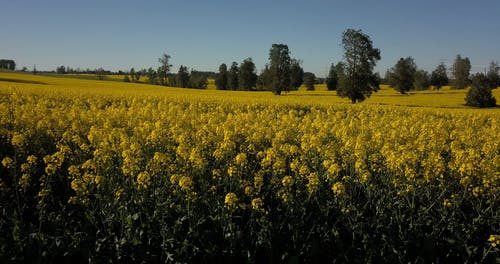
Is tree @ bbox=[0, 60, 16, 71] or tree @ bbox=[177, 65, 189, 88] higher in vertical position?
tree @ bbox=[0, 60, 16, 71]

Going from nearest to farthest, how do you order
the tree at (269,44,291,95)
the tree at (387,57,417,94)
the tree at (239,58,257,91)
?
the tree at (269,44,291,95), the tree at (387,57,417,94), the tree at (239,58,257,91)

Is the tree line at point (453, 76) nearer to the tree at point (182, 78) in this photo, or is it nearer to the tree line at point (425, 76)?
the tree line at point (425, 76)

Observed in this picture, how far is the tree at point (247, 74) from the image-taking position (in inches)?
2820

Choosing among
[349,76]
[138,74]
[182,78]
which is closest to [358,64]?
[349,76]

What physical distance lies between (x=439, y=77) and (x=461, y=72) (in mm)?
9586

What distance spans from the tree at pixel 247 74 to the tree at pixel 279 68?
637 inches

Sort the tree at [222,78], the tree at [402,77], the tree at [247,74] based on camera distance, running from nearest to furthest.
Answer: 1. the tree at [402,77]
2. the tree at [247,74]
3. the tree at [222,78]

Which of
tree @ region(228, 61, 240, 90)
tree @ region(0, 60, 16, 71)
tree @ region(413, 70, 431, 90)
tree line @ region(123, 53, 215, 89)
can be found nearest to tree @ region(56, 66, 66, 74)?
tree @ region(0, 60, 16, 71)

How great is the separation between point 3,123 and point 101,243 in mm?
5466

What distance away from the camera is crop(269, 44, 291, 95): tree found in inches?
2047

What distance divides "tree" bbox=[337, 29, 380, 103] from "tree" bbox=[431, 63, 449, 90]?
41.7 m

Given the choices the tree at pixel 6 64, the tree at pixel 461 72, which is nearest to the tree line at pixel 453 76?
the tree at pixel 461 72

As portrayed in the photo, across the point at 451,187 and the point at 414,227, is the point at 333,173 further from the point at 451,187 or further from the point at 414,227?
the point at 451,187

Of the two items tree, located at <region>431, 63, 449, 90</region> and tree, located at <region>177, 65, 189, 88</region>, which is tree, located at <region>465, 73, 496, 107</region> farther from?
tree, located at <region>177, 65, 189, 88</region>
